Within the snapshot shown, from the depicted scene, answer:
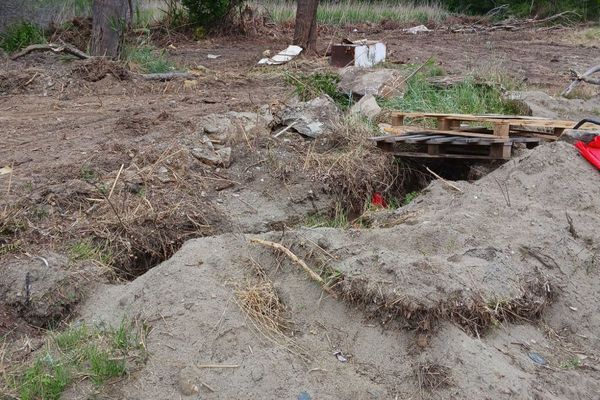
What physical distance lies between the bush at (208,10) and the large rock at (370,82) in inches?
210

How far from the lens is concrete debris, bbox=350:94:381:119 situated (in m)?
7.56

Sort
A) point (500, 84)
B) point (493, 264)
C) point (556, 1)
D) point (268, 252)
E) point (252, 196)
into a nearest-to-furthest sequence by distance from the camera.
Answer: point (493, 264)
point (268, 252)
point (252, 196)
point (500, 84)
point (556, 1)

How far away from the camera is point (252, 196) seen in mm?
6223

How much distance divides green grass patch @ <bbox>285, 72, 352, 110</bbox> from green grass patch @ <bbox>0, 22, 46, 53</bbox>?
408 cm

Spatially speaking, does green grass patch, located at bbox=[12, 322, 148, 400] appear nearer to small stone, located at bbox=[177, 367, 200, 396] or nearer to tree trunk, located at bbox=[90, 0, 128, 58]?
Answer: small stone, located at bbox=[177, 367, 200, 396]

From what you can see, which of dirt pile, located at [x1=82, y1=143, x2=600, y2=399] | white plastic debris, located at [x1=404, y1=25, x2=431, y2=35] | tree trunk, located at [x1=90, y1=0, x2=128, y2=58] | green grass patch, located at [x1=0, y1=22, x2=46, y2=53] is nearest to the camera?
dirt pile, located at [x1=82, y1=143, x2=600, y2=399]

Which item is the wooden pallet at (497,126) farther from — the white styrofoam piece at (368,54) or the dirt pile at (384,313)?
the white styrofoam piece at (368,54)

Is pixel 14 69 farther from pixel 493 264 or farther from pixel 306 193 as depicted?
pixel 493 264

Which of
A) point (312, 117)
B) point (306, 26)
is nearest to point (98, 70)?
point (312, 117)

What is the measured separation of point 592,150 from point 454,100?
7.65 ft

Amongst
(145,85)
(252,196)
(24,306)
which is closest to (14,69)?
(145,85)

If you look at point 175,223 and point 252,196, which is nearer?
point 175,223

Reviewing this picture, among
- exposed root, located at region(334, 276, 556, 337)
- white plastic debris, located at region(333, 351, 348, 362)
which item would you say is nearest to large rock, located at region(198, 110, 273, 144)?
exposed root, located at region(334, 276, 556, 337)

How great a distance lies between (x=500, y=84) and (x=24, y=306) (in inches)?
229
